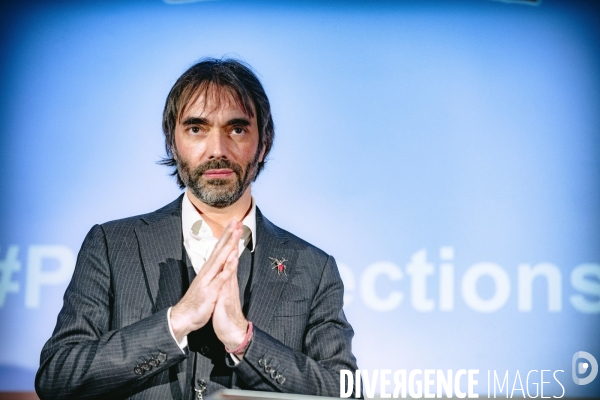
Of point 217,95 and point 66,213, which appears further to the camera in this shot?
point 66,213

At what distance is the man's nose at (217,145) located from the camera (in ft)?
9.72

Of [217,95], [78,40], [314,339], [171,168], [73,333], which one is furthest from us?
[78,40]

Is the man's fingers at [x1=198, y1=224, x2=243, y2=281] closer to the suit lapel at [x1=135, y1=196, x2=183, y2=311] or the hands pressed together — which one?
the hands pressed together

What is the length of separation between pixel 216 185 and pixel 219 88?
14.7 inches

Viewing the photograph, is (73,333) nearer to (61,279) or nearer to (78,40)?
(61,279)

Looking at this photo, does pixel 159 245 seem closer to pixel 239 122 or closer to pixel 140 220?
pixel 140 220

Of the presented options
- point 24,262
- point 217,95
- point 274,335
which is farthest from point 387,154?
point 24,262

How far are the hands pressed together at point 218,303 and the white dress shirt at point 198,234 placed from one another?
0.27m

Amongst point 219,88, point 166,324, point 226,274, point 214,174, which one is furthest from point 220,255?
point 219,88

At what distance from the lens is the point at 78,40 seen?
3629mm

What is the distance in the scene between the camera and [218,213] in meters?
2.98

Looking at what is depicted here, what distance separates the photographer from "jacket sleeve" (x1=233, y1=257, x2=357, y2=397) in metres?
2.56

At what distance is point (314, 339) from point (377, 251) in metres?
0.82

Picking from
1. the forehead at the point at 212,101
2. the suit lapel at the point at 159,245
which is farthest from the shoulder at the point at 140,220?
the forehead at the point at 212,101
